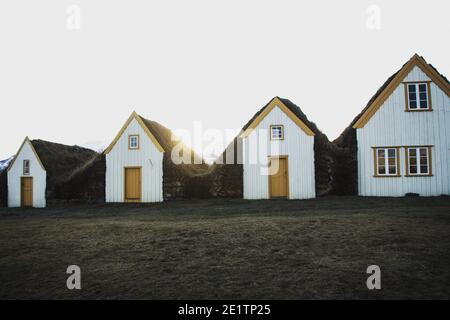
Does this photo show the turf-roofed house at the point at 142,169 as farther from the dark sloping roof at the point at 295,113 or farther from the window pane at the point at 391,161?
the window pane at the point at 391,161

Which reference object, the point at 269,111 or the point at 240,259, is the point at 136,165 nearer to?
the point at 269,111

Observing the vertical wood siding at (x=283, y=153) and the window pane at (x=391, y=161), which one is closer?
the window pane at (x=391, y=161)

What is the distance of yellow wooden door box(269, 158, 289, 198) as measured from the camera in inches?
717

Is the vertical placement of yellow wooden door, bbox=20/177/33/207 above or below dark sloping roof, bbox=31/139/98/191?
below

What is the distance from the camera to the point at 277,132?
18.5m

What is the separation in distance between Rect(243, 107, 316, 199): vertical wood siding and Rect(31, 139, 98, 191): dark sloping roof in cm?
1590

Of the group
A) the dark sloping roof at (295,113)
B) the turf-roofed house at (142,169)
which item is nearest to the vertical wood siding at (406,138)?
the dark sloping roof at (295,113)

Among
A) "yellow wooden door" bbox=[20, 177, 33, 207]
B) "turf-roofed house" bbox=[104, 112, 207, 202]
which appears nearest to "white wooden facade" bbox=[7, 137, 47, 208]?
"yellow wooden door" bbox=[20, 177, 33, 207]

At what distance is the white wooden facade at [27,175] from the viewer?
24422 mm

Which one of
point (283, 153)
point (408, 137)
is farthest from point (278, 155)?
point (408, 137)

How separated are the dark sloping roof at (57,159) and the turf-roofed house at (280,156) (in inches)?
629

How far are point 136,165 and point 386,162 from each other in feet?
55.7

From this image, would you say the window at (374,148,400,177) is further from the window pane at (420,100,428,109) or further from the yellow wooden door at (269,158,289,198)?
the yellow wooden door at (269,158,289,198)
